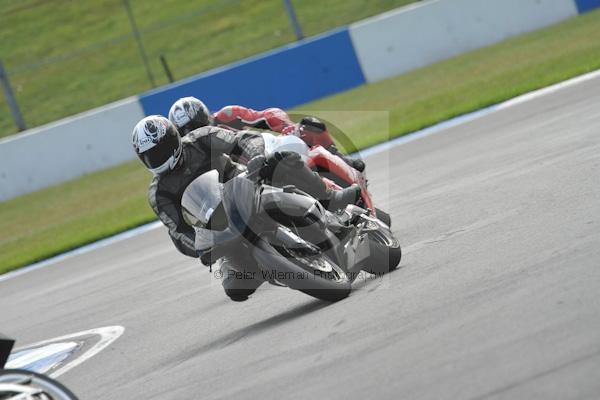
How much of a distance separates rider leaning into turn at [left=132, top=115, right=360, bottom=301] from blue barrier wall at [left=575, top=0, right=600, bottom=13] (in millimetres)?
15022

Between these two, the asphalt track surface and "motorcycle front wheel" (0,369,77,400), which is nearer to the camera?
"motorcycle front wheel" (0,369,77,400)

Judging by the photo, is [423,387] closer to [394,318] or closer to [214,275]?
[394,318]

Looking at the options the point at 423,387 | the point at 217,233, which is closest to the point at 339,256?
the point at 217,233

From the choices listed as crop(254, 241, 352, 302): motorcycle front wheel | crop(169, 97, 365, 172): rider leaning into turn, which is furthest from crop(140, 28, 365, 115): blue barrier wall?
crop(254, 241, 352, 302): motorcycle front wheel

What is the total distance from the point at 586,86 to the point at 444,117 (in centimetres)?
209

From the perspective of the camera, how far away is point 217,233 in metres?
6.81

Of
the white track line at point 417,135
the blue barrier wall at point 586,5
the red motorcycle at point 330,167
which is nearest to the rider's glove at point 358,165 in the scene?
the red motorcycle at point 330,167

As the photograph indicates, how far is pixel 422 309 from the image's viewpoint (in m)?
6.07

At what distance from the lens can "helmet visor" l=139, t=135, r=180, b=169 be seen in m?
7.62

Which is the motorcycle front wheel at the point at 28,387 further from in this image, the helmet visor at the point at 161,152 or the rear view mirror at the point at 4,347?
the helmet visor at the point at 161,152

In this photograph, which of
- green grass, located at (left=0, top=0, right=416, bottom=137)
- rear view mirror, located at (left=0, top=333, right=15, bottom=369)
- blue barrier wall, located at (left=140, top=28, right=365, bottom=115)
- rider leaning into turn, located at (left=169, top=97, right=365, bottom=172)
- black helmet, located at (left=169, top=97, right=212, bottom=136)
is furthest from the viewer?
green grass, located at (left=0, top=0, right=416, bottom=137)

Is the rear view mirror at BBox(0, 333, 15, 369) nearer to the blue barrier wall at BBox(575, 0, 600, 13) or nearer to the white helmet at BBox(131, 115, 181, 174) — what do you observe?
the white helmet at BBox(131, 115, 181, 174)

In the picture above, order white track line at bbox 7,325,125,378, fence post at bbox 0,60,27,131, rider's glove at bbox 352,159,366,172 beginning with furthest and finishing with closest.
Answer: fence post at bbox 0,60,27,131
rider's glove at bbox 352,159,366,172
white track line at bbox 7,325,125,378

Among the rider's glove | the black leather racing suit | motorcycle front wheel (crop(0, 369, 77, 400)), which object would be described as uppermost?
motorcycle front wheel (crop(0, 369, 77, 400))
